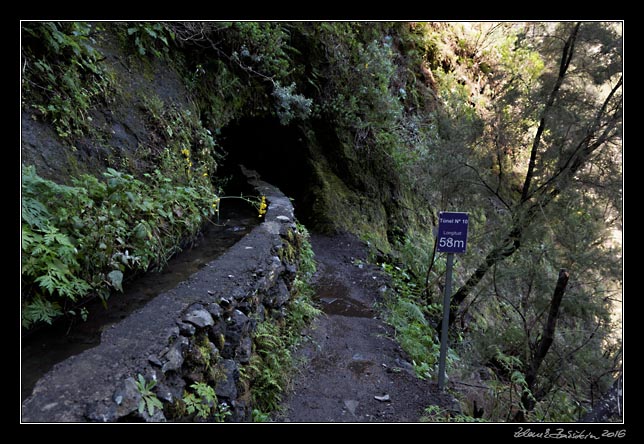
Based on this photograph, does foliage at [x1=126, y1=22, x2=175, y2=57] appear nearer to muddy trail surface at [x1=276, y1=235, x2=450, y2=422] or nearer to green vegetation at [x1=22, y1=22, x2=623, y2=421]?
green vegetation at [x1=22, y1=22, x2=623, y2=421]

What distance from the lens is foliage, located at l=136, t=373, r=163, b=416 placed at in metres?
2.30

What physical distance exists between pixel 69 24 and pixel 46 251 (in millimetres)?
3562

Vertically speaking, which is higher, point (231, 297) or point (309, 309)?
point (231, 297)

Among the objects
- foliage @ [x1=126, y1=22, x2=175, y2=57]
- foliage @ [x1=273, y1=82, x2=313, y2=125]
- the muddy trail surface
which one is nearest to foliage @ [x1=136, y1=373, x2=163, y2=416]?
the muddy trail surface

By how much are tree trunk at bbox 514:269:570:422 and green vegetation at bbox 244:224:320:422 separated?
3.29 meters

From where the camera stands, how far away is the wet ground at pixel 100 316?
2506mm

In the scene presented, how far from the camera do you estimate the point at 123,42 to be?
619 cm

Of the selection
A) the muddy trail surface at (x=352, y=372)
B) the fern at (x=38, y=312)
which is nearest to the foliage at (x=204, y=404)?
the muddy trail surface at (x=352, y=372)

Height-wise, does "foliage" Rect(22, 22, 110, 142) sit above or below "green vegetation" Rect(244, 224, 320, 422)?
above

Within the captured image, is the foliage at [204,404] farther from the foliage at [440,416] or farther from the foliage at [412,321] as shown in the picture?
the foliage at [412,321]

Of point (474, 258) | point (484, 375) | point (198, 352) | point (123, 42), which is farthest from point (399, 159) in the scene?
point (198, 352)

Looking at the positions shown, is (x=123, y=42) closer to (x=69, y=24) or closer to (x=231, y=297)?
(x=69, y=24)

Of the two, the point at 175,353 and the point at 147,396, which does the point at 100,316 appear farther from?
the point at 147,396

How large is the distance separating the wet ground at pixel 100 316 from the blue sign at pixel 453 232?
2643 millimetres
